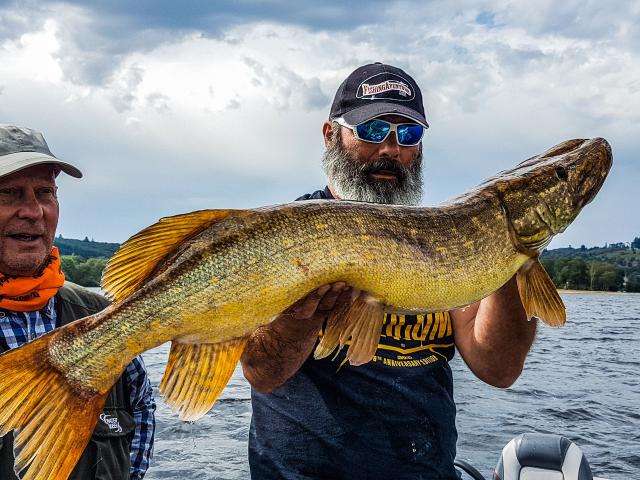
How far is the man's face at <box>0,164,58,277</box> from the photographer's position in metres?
3.03

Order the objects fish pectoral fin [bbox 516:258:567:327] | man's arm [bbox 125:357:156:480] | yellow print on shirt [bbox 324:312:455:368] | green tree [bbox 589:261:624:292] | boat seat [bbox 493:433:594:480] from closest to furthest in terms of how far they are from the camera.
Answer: fish pectoral fin [bbox 516:258:567:327]
yellow print on shirt [bbox 324:312:455:368]
man's arm [bbox 125:357:156:480]
boat seat [bbox 493:433:594:480]
green tree [bbox 589:261:624:292]

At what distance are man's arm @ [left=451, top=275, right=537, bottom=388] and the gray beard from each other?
0.72 metres

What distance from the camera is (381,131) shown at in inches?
132

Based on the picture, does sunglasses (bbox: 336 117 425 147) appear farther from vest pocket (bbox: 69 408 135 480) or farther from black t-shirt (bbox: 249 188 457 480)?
vest pocket (bbox: 69 408 135 480)

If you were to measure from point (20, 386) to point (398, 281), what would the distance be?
1.35 meters

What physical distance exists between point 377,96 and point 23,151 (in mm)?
1882

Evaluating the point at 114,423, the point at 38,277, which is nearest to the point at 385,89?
the point at 38,277

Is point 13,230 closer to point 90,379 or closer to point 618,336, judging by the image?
point 90,379

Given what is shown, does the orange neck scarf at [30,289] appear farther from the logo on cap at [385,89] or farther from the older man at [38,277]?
the logo on cap at [385,89]

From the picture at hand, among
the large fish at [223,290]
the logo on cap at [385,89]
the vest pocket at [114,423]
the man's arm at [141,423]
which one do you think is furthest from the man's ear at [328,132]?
the vest pocket at [114,423]

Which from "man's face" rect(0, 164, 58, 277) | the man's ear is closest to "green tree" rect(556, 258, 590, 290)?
the man's ear

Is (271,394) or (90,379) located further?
(271,394)

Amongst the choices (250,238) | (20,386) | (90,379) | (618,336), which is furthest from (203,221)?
(618,336)

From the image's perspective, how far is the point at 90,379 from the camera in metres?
2.10
